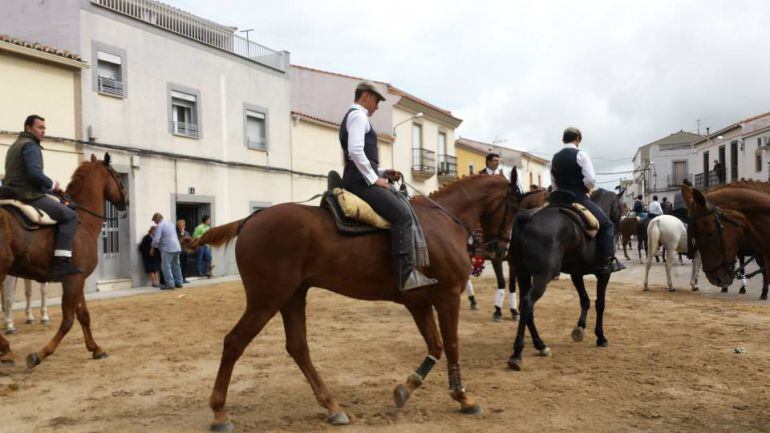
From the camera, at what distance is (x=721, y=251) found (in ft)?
17.9

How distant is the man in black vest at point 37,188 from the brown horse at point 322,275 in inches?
98.6

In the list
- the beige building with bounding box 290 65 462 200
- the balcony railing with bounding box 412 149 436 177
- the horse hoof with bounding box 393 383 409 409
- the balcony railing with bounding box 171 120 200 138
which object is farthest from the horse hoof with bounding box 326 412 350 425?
the balcony railing with bounding box 412 149 436 177

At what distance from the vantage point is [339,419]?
14.3ft

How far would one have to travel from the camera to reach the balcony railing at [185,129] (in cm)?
1748

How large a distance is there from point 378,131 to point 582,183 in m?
23.9

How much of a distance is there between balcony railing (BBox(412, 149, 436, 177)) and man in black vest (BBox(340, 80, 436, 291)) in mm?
27242

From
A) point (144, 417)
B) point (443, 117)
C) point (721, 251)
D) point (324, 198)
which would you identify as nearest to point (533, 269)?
point (721, 251)

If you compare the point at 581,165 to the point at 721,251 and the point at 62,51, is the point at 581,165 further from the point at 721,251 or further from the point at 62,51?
the point at 62,51

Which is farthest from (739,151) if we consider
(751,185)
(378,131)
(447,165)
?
(751,185)

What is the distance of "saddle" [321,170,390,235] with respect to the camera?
4.48 m

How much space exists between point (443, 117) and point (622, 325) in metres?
28.0

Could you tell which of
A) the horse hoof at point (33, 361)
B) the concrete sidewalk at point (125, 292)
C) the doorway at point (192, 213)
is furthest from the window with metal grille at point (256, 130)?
the horse hoof at point (33, 361)

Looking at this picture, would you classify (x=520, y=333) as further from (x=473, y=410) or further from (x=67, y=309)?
(x=67, y=309)

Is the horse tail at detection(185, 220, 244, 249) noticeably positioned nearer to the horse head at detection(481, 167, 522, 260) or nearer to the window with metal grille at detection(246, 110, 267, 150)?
the horse head at detection(481, 167, 522, 260)
